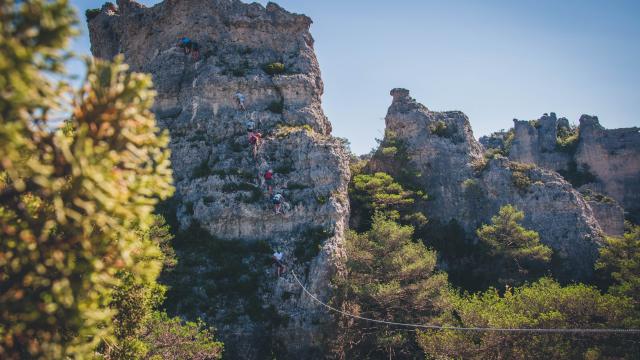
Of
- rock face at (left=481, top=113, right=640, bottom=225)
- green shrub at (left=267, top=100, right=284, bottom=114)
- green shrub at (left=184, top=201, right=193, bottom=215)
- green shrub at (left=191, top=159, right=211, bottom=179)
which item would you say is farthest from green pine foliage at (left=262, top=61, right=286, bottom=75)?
rock face at (left=481, top=113, right=640, bottom=225)

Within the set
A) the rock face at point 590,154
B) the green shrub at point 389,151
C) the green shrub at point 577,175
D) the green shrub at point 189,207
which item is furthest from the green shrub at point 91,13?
the green shrub at point 577,175

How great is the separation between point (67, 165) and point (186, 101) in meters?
29.1

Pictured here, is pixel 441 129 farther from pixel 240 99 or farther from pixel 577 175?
pixel 577 175

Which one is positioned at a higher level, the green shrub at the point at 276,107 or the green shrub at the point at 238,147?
the green shrub at the point at 276,107

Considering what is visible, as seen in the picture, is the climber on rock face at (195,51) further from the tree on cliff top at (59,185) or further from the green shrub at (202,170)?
the tree on cliff top at (59,185)

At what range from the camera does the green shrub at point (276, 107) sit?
33219mm

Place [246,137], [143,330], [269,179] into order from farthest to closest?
[246,137] → [269,179] → [143,330]

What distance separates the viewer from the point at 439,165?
128 feet

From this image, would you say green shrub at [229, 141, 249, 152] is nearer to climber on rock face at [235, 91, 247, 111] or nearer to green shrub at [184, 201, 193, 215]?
climber on rock face at [235, 91, 247, 111]

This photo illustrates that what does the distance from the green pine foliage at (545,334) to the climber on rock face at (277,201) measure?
40.4 ft

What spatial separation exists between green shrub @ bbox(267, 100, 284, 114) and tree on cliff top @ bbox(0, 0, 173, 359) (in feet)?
88.6

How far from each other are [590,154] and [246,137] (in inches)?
2208

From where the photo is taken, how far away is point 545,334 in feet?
58.6

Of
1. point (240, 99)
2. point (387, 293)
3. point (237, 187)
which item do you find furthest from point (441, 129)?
point (387, 293)
